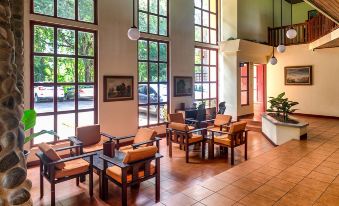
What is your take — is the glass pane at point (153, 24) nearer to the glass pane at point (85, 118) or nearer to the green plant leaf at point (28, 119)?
the glass pane at point (85, 118)

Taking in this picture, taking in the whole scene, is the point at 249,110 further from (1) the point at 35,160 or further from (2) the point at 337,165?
(1) the point at 35,160

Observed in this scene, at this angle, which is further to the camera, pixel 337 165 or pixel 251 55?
pixel 251 55

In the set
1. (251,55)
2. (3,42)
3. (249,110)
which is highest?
(251,55)

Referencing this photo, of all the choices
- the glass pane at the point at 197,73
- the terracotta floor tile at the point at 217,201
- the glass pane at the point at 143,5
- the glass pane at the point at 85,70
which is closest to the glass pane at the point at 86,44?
the glass pane at the point at 85,70

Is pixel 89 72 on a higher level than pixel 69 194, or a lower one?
higher

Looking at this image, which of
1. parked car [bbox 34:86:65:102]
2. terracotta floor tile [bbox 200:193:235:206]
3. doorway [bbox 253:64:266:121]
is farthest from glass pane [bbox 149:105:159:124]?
doorway [bbox 253:64:266:121]

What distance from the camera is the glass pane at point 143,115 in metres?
6.92

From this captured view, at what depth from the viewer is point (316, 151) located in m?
4.82

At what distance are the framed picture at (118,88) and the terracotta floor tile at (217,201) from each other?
3.91 meters

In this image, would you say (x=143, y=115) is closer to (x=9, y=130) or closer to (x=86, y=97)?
(x=86, y=97)

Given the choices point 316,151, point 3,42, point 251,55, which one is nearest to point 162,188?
point 3,42

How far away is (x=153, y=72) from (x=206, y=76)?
263 centimetres

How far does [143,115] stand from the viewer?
7000mm

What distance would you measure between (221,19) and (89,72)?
5793mm
